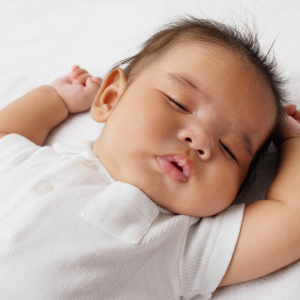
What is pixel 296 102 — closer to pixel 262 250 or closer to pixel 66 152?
pixel 262 250

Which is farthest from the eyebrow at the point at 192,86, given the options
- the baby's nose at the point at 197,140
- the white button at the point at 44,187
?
the white button at the point at 44,187

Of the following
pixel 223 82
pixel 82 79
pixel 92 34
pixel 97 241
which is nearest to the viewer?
pixel 97 241

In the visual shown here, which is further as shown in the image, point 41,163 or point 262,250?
point 41,163

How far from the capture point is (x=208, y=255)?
0.96m

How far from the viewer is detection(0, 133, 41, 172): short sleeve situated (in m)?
1.10

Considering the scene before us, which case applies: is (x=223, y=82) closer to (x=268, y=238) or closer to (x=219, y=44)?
(x=219, y=44)

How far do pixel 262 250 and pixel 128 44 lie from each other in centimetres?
129

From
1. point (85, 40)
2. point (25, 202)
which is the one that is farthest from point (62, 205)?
point (85, 40)

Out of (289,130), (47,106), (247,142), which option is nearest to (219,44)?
(247,142)

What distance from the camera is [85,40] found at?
193cm

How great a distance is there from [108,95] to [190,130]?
1.28ft

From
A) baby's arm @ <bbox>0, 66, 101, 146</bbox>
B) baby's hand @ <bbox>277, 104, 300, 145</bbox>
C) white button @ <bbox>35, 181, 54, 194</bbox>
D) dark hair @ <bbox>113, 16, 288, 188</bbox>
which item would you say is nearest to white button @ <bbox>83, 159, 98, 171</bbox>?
white button @ <bbox>35, 181, 54, 194</bbox>

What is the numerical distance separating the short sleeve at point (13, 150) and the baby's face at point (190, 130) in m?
0.29

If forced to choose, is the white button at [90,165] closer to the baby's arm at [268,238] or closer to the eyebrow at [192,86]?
the eyebrow at [192,86]
